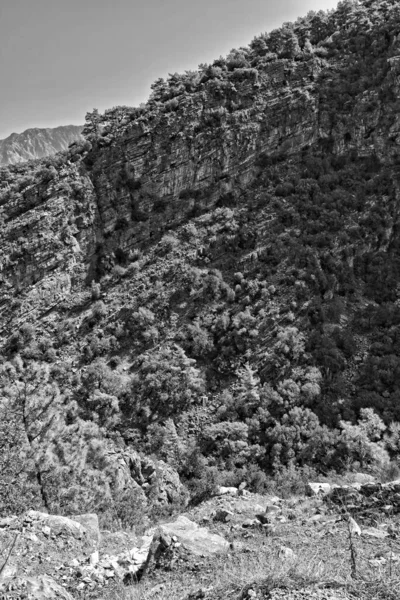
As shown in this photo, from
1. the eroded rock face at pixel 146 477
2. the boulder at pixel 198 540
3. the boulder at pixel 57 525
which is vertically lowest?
the eroded rock face at pixel 146 477

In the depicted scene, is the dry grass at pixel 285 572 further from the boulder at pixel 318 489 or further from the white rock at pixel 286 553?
the boulder at pixel 318 489

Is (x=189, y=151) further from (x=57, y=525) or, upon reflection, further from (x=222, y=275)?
(x=57, y=525)

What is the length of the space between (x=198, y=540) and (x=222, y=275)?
20.4 m

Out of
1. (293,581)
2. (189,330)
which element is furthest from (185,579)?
(189,330)

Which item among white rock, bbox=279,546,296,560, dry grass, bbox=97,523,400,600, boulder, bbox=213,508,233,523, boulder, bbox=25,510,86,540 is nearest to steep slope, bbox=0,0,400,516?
boulder, bbox=213,508,233,523

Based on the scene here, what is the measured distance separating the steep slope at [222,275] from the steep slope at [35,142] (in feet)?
Answer: 203

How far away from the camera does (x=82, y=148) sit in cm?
3366

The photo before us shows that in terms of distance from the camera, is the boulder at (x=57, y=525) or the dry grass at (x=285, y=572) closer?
the dry grass at (x=285, y=572)

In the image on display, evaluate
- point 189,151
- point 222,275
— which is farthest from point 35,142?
point 222,275

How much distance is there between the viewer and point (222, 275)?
89.7ft

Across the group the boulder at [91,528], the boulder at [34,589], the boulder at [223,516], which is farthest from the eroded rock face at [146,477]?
the boulder at [34,589]

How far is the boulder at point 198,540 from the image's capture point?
7.72 m

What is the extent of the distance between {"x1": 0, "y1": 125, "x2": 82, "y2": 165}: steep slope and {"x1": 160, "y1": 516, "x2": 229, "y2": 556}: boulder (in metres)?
93.4

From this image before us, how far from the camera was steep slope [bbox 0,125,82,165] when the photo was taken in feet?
292
